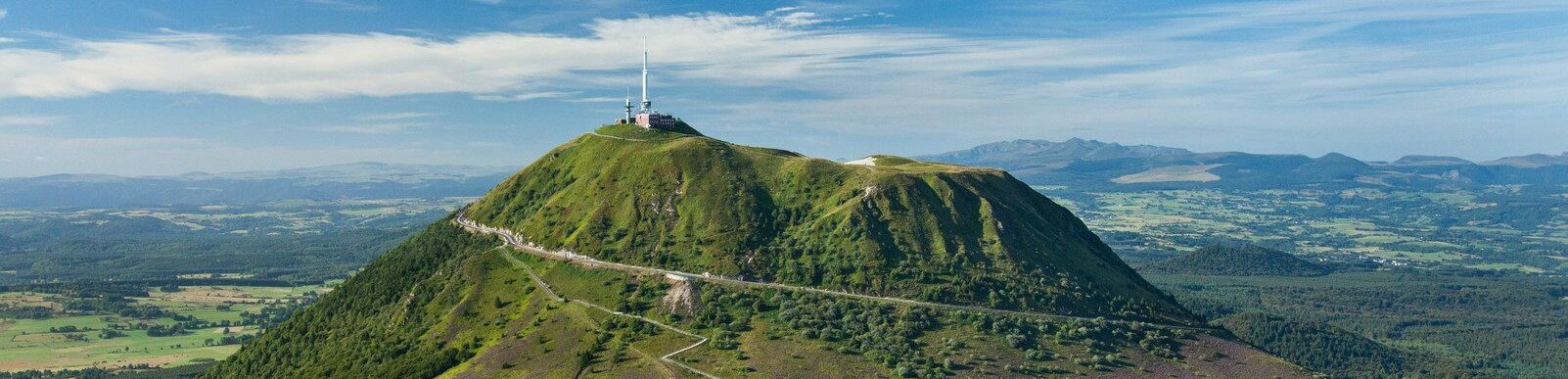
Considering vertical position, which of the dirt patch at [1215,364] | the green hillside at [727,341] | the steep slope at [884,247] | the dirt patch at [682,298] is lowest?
the dirt patch at [1215,364]

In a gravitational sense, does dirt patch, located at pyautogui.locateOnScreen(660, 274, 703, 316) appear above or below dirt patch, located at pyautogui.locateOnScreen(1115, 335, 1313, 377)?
above

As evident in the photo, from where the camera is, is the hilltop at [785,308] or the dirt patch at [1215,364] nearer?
the hilltop at [785,308]

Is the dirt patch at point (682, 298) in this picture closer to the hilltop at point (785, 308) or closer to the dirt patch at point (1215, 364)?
the hilltop at point (785, 308)

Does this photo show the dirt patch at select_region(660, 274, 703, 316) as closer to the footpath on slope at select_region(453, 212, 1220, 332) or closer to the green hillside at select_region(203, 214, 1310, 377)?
the green hillside at select_region(203, 214, 1310, 377)

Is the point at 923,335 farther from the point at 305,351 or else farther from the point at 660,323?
the point at 305,351

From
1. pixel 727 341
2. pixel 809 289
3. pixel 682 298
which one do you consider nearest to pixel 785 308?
pixel 809 289

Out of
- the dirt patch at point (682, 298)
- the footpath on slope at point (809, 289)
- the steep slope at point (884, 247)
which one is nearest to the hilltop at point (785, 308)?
the dirt patch at point (682, 298)

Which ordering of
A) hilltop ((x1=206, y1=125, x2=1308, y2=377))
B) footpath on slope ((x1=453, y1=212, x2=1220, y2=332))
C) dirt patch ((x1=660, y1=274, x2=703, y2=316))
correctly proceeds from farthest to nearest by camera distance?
footpath on slope ((x1=453, y1=212, x2=1220, y2=332)) < dirt patch ((x1=660, y1=274, x2=703, y2=316)) < hilltop ((x1=206, y1=125, x2=1308, y2=377))

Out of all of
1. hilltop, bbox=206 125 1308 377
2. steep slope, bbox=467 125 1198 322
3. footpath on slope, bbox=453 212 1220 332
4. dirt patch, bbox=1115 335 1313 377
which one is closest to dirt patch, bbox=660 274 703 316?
hilltop, bbox=206 125 1308 377

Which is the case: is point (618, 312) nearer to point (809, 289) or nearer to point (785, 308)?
point (785, 308)

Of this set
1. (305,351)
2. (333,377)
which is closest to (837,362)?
(333,377)

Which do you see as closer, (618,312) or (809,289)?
(618,312)
